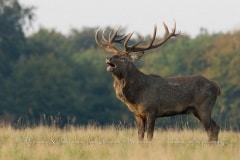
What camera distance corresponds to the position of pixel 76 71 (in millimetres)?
58031

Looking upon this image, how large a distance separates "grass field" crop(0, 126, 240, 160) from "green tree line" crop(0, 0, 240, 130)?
27827 millimetres

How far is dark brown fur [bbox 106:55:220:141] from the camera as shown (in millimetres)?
16875

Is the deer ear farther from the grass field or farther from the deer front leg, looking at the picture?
the grass field

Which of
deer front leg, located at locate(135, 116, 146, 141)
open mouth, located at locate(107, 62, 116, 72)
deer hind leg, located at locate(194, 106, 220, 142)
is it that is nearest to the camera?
open mouth, located at locate(107, 62, 116, 72)

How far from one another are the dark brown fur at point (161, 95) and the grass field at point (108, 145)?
1.45 ft

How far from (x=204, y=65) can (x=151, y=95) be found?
137 ft

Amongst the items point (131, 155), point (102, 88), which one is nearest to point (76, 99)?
point (102, 88)

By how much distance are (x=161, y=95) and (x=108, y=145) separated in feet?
7.04

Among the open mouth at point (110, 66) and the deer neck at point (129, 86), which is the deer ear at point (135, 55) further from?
the open mouth at point (110, 66)

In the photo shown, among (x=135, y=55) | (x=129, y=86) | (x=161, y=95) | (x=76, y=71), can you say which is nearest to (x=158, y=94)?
(x=161, y=95)

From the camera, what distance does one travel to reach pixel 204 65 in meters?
58.4

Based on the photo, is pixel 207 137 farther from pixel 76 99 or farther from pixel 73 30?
pixel 73 30

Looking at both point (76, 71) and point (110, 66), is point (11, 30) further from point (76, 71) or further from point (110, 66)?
point (110, 66)

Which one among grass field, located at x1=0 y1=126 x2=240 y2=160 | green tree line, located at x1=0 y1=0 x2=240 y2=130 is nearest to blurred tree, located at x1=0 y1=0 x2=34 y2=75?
green tree line, located at x1=0 y1=0 x2=240 y2=130
